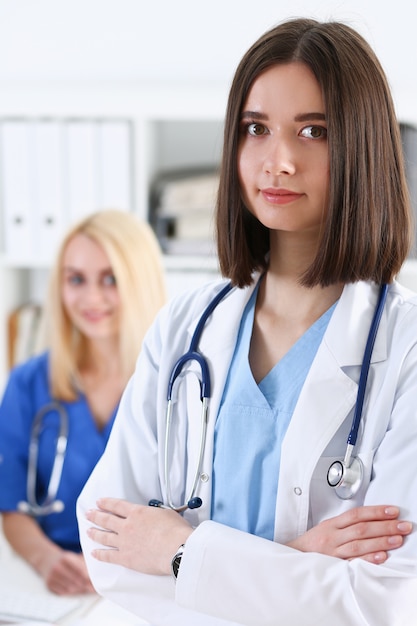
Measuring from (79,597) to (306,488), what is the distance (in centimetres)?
91

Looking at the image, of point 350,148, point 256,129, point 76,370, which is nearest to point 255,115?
point 256,129

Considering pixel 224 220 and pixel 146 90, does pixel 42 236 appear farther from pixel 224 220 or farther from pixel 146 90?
pixel 224 220

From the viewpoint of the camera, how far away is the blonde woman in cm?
198

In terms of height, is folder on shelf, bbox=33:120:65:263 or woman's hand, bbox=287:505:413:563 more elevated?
folder on shelf, bbox=33:120:65:263

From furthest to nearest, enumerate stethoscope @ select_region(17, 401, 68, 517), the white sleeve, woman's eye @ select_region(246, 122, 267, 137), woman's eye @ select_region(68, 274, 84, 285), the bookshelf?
1. the bookshelf
2. woman's eye @ select_region(68, 274, 84, 285)
3. stethoscope @ select_region(17, 401, 68, 517)
4. woman's eye @ select_region(246, 122, 267, 137)
5. the white sleeve

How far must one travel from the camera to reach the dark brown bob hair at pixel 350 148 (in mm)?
1024

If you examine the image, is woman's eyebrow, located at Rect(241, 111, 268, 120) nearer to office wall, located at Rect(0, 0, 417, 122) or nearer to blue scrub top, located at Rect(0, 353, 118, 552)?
blue scrub top, located at Rect(0, 353, 118, 552)

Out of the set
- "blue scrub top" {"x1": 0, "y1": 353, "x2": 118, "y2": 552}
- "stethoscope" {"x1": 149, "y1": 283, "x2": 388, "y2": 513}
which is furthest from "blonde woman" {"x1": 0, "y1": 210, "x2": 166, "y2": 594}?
"stethoscope" {"x1": 149, "y1": 283, "x2": 388, "y2": 513}

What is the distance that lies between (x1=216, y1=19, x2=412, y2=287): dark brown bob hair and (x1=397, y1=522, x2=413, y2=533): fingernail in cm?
32

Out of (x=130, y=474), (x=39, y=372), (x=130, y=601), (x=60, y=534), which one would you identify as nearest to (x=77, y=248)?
(x=39, y=372)

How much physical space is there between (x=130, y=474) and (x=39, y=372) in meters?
0.89

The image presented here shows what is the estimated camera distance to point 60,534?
199cm

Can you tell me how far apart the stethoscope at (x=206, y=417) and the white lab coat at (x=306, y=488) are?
1 centimetres

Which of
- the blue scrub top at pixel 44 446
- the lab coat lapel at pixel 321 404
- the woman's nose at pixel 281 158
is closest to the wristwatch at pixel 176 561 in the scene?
the lab coat lapel at pixel 321 404
